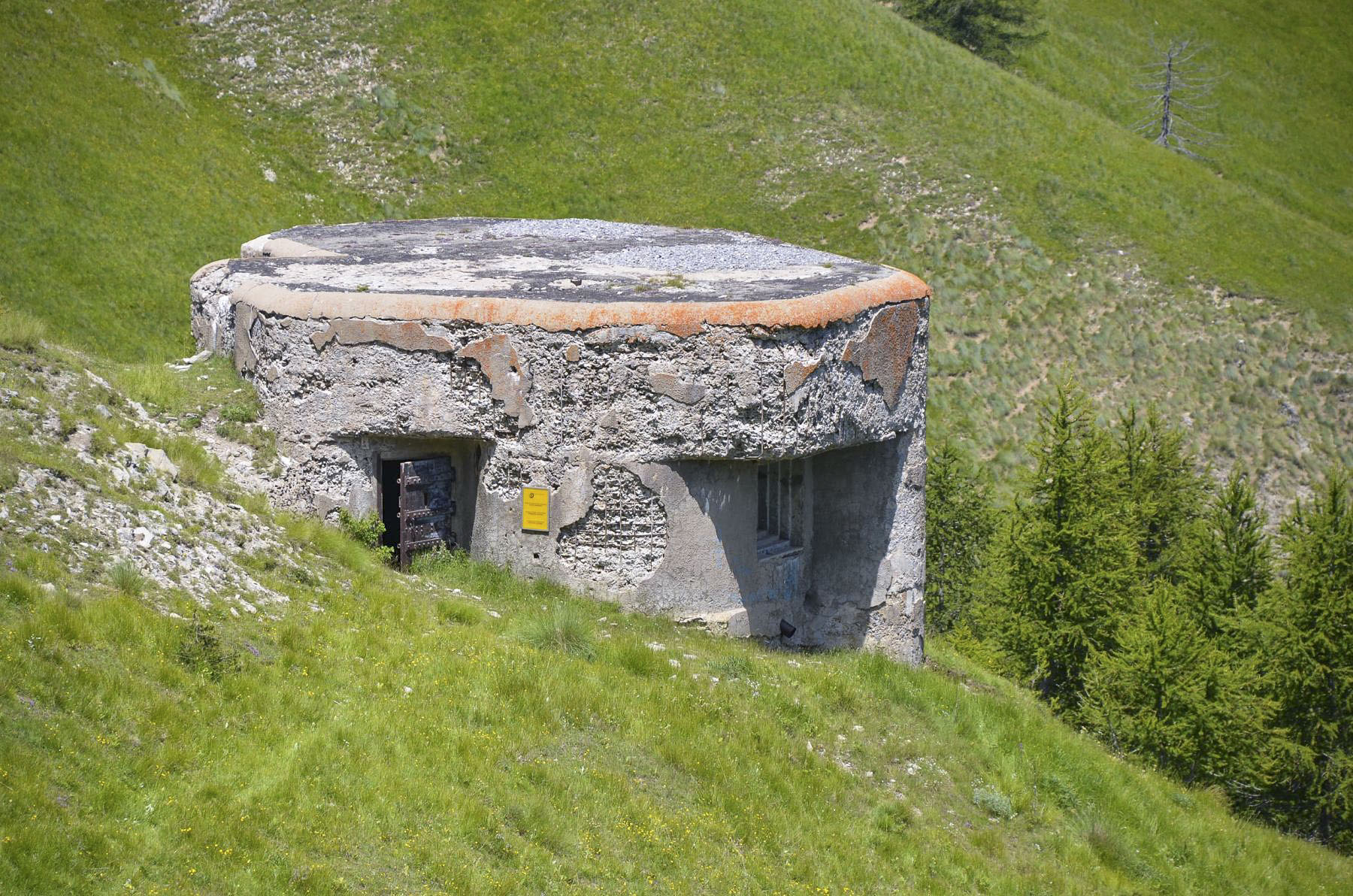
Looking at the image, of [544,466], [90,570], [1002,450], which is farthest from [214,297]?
[1002,450]

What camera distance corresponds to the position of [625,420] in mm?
14164

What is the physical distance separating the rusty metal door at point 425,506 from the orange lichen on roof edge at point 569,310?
177 cm

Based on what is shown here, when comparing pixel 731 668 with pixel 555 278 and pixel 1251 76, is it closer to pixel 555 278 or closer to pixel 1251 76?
pixel 555 278

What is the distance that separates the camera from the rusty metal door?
15.3 metres

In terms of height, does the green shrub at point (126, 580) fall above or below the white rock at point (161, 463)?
below

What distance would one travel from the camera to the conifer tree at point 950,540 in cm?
2922

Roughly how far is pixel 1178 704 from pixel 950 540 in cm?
801

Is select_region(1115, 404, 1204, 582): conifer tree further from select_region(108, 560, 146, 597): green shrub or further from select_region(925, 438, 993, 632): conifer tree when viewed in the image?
select_region(108, 560, 146, 597): green shrub

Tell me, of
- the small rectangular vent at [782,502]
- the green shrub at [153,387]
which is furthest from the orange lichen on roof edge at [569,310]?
the small rectangular vent at [782,502]

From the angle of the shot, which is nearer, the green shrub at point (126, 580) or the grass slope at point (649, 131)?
the green shrub at point (126, 580)

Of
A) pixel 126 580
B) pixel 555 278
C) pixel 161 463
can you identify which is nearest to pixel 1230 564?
pixel 555 278

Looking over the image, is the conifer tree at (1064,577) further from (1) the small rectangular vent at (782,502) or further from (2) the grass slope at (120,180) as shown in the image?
(2) the grass slope at (120,180)

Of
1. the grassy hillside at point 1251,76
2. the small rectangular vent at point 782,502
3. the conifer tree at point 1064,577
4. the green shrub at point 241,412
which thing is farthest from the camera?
the grassy hillside at point 1251,76

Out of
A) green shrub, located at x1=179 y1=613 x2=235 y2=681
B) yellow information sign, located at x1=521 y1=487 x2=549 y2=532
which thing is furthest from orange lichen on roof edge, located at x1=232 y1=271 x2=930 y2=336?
green shrub, located at x1=179 y1=613 x2=235 y2=681
